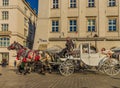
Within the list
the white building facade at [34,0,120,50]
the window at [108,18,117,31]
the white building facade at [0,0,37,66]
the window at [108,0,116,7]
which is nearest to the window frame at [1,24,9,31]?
the white building facade at [0,0,37,66]

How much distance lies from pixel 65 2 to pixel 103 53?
61.0 ft

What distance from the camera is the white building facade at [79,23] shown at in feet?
108

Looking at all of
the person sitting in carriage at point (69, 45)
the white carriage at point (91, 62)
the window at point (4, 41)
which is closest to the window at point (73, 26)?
the person sitting in carriage at point (69, 45)

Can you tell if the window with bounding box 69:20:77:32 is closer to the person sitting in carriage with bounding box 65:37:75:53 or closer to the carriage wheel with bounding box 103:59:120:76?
the person sitting in carriage with bounding box 65:37:75:53

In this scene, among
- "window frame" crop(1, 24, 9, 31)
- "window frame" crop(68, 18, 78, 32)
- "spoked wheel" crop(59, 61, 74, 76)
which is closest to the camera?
"spoked wheel" crop(59, 61, 74, 76)

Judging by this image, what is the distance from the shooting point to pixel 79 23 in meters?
33.4

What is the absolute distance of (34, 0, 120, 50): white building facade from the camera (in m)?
32.8

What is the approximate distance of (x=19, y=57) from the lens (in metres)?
19.3

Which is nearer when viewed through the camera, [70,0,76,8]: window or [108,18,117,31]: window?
[108,18,117,31]: window

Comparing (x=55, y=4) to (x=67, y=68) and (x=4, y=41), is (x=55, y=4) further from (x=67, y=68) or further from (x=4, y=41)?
(x=4, y=41)

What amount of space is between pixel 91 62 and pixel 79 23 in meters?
17.3

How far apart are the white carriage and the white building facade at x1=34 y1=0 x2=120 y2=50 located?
15.6 meters

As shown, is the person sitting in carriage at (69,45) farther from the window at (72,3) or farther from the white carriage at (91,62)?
the window at (72,3)

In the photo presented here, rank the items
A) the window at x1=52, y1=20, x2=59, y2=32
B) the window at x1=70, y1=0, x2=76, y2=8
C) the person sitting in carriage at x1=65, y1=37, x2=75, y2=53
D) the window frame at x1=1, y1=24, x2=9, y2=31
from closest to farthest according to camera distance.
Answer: the person sitting in carriage at x1=65, y1=37, x2=75, y2=53, the window at x1=52, y1=20, x2=59, y2=32, the window at x1=70, y1=0, x2=76, y2=8, the window frame at x1=1, y1=24, x2=9, y2=31
